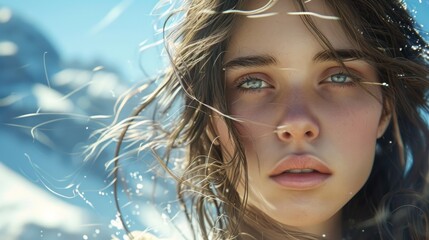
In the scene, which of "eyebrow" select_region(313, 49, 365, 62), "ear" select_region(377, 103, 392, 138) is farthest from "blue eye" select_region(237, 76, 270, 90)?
"ear" select_region(377, 103, 392, 138)

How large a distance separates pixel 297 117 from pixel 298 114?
0.04 feet

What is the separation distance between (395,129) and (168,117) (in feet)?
1.69

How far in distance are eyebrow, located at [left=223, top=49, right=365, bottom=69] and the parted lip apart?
191 mm

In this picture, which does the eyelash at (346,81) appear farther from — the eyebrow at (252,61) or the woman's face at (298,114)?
the eyebrow at (252,61)

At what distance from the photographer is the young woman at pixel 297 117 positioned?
1678mm

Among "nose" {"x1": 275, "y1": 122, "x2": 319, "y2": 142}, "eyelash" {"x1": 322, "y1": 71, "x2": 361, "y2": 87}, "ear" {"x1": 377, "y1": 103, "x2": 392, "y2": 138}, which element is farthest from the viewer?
"ear" {"x1": 377, "y1": 103, "x2": 392, "y2": 138}

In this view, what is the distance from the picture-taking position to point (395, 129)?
197cm

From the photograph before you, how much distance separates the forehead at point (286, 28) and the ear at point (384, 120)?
0.70 ft

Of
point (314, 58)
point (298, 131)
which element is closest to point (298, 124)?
point (298, 131)

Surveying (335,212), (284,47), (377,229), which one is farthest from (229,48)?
(377,229)

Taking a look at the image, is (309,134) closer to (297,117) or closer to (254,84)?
(297,117)

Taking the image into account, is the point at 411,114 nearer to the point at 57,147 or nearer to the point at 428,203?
the point at 428,203

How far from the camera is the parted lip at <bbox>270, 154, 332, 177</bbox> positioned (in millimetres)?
1642

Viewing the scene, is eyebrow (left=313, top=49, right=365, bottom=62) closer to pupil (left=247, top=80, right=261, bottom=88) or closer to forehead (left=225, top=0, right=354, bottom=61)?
forehead (left=225, top=0, right=354, bottom=61)
